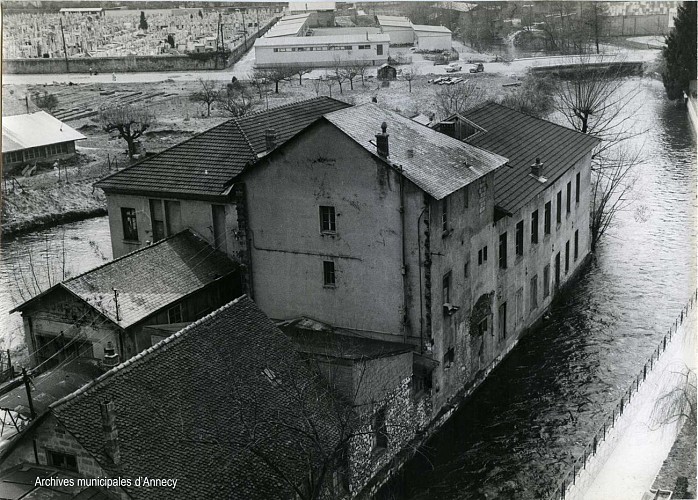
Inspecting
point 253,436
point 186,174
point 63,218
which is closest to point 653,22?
point 186,174

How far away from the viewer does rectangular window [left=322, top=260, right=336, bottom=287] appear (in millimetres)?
25609

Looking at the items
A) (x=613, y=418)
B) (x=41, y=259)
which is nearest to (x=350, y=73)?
(x=41, y=259)

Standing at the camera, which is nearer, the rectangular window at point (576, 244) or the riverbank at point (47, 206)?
the rectangular window at point (576, 244)

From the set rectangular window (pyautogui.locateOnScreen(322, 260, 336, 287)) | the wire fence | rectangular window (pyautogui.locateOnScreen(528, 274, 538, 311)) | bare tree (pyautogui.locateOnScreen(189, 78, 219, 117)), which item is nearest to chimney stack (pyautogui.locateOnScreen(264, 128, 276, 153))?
rectangular window (pyautogui.locateOnScreen(322, 260, 336, 287))

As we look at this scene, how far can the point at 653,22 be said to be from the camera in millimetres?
43719

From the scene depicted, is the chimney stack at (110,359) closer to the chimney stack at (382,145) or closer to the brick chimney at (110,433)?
the brick chimney at (110,433)

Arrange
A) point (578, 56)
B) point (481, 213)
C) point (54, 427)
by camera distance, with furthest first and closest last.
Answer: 1. point (578, 56)
2. point (481, 213)
3. point (54, 427)

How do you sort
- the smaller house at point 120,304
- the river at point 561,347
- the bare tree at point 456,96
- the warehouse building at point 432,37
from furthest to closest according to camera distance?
the bare tree at point 456,96 → the warehouse building at point 432,37 → the smaller house at point 120,304 → the river at point 561,347

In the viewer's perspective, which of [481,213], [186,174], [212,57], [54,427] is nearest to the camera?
[54,427]

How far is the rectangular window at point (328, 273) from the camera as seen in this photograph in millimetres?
25609

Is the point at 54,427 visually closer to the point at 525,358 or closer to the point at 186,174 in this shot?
the point at 186,174

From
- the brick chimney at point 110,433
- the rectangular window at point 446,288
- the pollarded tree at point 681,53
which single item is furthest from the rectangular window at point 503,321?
the brick chimney at point 110,433

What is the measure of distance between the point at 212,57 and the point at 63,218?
497 inches

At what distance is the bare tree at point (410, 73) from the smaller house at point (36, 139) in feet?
65.2
